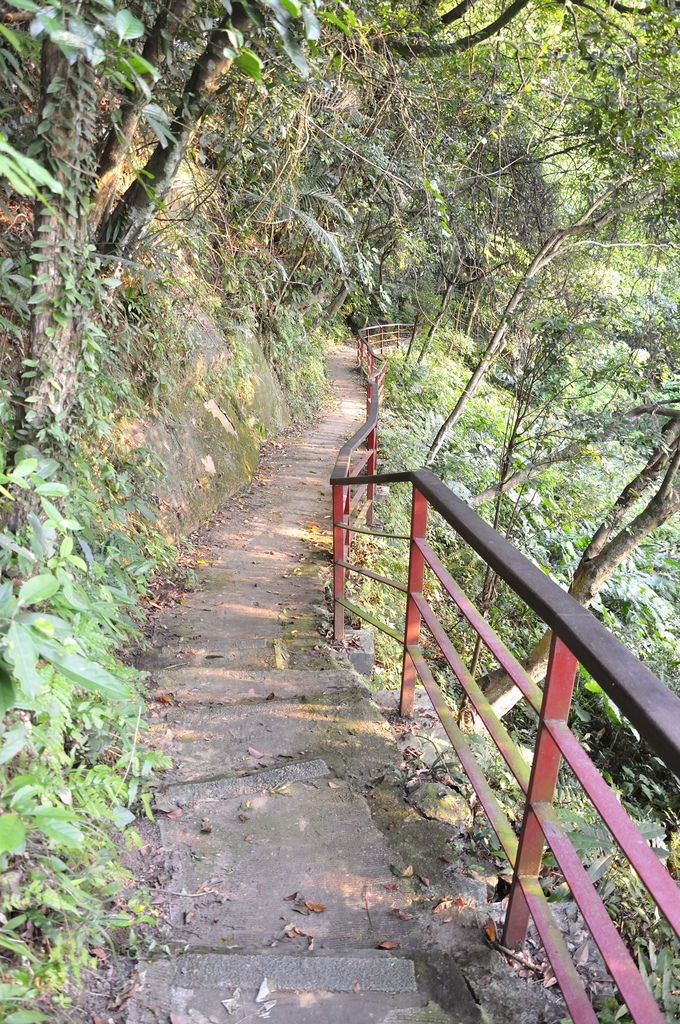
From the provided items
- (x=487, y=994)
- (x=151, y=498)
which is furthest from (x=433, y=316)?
(x=487, y=994)

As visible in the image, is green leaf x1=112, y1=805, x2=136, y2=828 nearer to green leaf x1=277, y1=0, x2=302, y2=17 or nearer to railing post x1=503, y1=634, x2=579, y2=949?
railing post x1=503, y1=634, x2=579, y2=949

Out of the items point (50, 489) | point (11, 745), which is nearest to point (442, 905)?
point (11, 745)

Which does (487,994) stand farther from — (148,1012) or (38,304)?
(38,304)

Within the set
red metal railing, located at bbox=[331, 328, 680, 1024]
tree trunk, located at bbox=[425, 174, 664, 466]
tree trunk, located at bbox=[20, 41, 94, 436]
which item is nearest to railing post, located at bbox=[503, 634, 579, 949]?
red metal railing, located at bbox=[331, 328, 680, 1024]

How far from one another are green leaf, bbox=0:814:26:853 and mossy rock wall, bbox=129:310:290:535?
13.4 feet

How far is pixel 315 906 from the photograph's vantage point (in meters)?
2.05

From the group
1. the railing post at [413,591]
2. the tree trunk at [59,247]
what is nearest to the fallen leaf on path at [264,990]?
the railing post at [413,591]

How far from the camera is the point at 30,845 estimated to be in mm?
1707

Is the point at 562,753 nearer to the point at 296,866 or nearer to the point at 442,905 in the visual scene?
the point at 442,905

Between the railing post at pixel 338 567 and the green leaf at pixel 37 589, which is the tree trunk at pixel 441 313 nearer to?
the railing post at pixel 338 567

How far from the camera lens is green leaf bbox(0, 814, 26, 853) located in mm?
1084

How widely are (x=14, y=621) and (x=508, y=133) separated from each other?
9.17 m

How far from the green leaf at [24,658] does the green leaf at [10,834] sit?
0.73 ft

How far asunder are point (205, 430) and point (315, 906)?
532 centimetres
